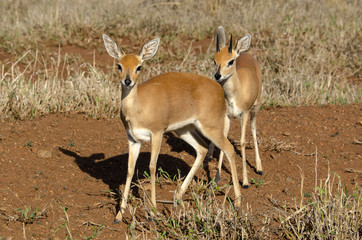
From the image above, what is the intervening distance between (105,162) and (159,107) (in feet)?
5.25

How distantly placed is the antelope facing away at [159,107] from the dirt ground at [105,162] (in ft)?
1.40

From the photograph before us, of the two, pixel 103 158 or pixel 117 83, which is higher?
pixel 103 158

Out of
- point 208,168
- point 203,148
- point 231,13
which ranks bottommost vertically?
point 231,13

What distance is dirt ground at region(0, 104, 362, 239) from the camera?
525 cm

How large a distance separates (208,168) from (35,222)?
2682 mm

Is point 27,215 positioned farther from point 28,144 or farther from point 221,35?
point 221,35

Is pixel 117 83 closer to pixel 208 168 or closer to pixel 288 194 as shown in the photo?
pixel 208 168

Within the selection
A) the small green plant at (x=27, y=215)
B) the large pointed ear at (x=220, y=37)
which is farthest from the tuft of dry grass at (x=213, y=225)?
the large pointed ear at (x=220, y=37)

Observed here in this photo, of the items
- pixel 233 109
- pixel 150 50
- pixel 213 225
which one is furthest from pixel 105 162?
pixel 213 225

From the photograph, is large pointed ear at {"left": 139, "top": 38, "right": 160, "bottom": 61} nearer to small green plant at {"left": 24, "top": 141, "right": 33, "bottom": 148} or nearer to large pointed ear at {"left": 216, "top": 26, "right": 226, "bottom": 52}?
large pointed ear at {"left": 216, "top": 26, "right": 226, "bottom": 52}

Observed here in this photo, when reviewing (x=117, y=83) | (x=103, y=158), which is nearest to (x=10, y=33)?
(x=117, y=83)

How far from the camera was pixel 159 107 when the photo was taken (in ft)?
17.7

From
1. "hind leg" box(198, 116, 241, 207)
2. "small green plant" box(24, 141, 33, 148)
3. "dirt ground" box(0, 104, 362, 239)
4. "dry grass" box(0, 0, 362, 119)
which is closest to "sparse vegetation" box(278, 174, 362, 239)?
"dirt ground" box(0, 104, 362, 239)

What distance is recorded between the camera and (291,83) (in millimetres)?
9281
